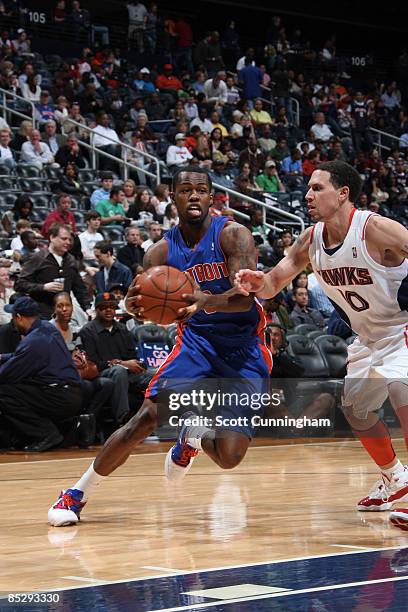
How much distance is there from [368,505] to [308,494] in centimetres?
78

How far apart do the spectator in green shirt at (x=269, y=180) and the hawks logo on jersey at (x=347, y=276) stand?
11.5m

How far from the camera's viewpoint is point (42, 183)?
45.1ft

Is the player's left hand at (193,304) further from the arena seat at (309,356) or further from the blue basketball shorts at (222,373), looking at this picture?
the arena seat at (309,356)

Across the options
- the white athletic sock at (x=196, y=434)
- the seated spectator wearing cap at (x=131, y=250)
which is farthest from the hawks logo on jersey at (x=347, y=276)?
the seated spectator wearing cap at (x=131, y=250)

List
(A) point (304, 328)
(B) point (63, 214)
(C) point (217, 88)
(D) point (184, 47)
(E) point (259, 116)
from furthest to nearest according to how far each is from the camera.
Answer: (D) point (184, 47)
(E) point (259, 116)
(C) point (217, 88)
(B) point (63, 214)
(A) point (304, 328)

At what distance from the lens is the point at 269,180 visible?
17.0 m


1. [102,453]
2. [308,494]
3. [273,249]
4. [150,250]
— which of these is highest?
[150,250]

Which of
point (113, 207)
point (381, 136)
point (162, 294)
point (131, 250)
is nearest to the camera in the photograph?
point (162, 294)

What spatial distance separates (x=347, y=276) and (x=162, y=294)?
101 cm

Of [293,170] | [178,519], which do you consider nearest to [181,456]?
[178,519]

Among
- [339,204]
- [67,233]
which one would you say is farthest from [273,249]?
[339,204]

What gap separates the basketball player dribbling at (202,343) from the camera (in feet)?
17.4

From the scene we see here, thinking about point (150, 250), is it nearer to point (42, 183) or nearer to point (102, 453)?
point (102, 453)

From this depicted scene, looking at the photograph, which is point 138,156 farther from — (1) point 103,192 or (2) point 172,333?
(2) point 172,333
